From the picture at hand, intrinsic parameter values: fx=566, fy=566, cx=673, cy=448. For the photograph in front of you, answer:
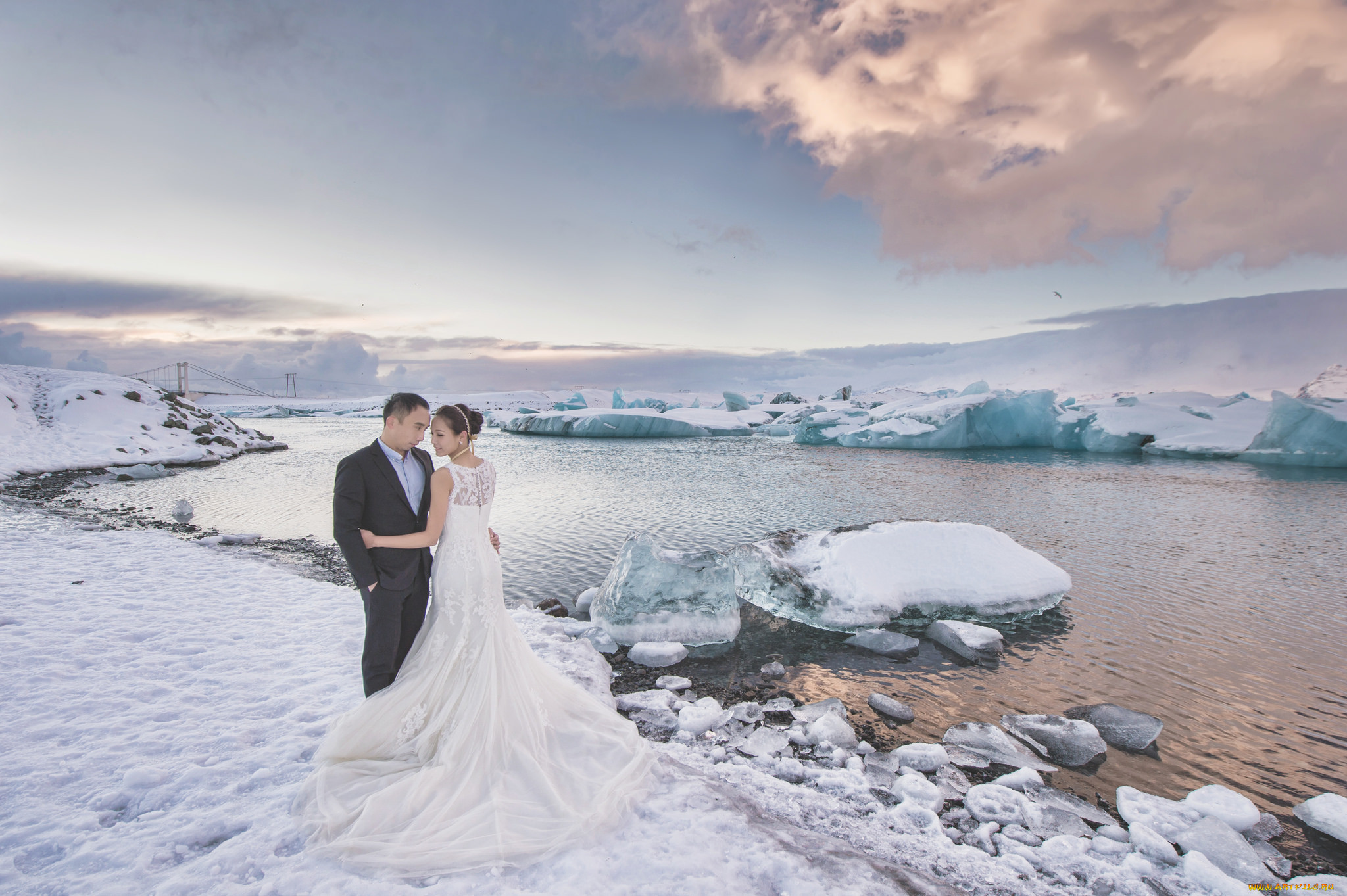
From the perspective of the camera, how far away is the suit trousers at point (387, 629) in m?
3.29

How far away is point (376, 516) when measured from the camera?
3.21 metres

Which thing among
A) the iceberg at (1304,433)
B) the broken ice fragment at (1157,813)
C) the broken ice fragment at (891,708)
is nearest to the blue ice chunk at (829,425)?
the iceberg at (1304,433)

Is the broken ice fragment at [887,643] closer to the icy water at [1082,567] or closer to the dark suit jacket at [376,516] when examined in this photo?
the icy water at [1082,567]

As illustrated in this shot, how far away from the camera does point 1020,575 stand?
7781 millimetres

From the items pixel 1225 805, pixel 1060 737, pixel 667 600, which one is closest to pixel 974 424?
pixel 667 600

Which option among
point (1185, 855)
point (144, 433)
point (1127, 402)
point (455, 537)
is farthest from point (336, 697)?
point (1127, 402)

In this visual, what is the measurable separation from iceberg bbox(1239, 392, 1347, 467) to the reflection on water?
3.97 ft

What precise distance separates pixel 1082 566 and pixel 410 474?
38.7ft

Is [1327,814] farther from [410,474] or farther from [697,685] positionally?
[410,474]

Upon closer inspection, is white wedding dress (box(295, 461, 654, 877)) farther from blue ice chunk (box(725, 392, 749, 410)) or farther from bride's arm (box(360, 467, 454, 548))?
blue ice chunk (box(725, 392, 749, 410))

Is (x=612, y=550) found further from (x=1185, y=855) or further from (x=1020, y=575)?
→ (x=1185, y=855)

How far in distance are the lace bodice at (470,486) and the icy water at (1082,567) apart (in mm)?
3570

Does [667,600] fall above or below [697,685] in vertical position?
above

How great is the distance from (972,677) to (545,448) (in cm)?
3544
